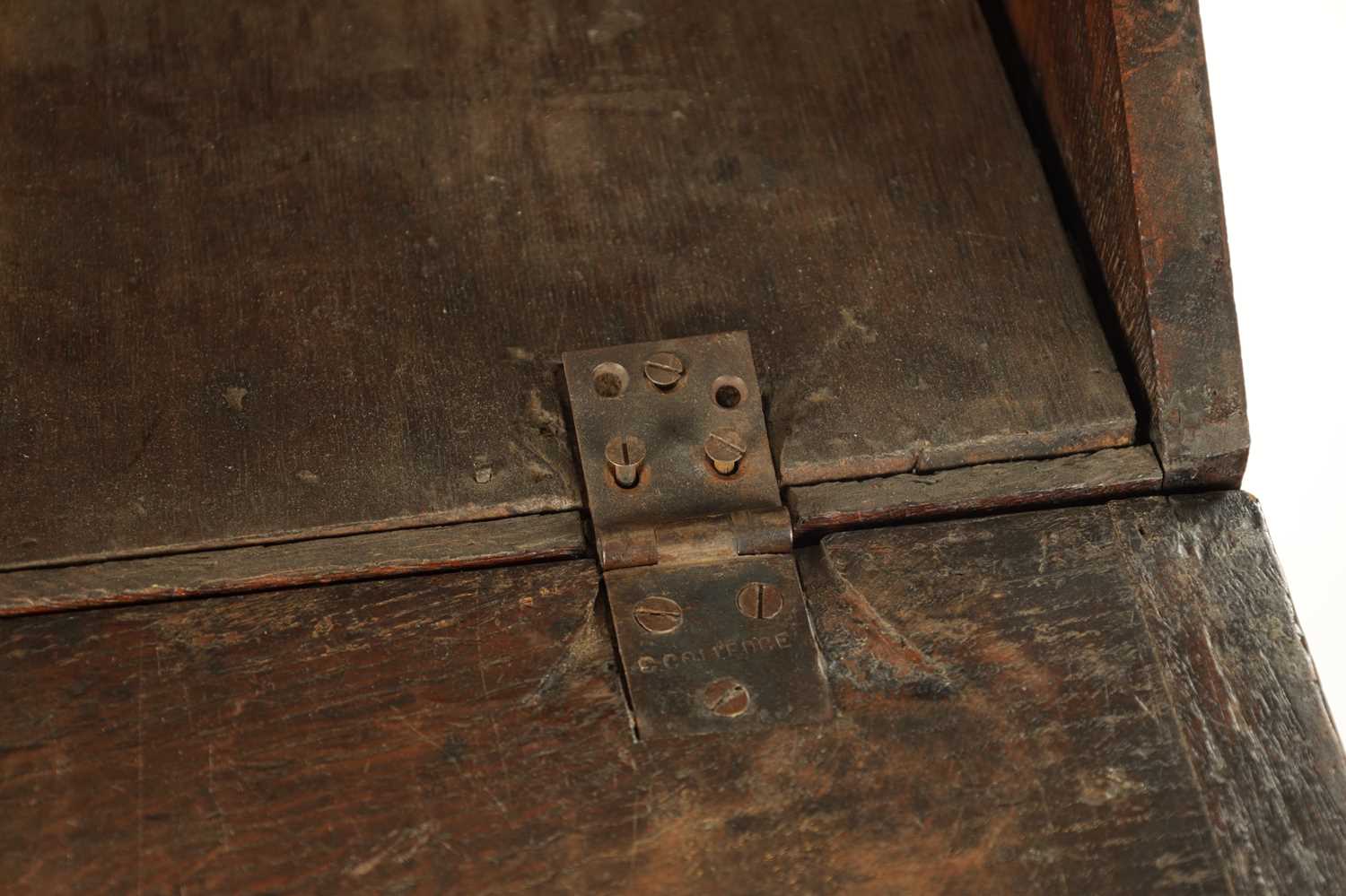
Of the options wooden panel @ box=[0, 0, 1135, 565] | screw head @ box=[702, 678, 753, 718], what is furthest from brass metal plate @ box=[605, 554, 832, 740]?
wooden panel @ box=[0, 0, 1135, 565]

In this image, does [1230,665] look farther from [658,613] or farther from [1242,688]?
[658,613]

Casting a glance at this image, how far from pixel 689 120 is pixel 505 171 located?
18 centimetres

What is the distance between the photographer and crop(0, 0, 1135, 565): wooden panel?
121cm

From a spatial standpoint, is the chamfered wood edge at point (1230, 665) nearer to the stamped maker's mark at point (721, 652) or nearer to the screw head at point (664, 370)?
the stamped maker's mark at point (721, 652)

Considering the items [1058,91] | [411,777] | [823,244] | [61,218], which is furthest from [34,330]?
[1058,91]

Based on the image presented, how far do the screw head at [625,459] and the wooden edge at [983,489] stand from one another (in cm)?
13

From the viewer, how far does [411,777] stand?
3.55 feet

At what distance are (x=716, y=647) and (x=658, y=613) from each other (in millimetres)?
51

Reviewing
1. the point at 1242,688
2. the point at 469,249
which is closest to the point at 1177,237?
the point at 1242,688

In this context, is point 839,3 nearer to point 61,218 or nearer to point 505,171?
point 505,171

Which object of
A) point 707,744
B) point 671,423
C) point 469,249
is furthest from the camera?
point 469,249

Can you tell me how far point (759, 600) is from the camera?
45.3 inches

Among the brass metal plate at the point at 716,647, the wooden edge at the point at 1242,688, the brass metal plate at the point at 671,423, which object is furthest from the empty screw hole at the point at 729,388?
the wooden edge at the point at 1242,688

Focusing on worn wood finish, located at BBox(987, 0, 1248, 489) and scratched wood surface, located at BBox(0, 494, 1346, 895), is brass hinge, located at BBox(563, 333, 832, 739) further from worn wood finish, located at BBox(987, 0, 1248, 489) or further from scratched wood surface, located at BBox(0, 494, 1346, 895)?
worn wood finish, located at BBox(987, 0, 1248, 489)
